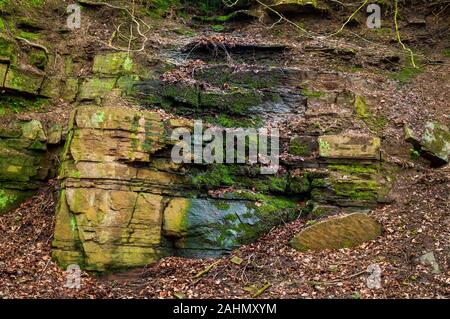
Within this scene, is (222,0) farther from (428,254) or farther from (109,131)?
(428,254)

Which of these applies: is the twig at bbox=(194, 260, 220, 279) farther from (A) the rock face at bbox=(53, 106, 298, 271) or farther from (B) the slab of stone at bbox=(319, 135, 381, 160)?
(B) the slab of stone at bbox=(319, 135, 381, 160)

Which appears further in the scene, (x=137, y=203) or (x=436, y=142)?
(x=436, y=142)

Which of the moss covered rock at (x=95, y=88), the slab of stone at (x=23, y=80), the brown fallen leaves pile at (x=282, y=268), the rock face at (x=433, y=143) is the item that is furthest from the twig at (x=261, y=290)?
the slab of stone at (x=23, y=80)

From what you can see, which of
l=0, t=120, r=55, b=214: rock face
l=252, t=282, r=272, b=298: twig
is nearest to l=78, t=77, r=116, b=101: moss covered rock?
l=0, t=120, r=55, b=214: rock face

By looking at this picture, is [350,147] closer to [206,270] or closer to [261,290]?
[261,290]

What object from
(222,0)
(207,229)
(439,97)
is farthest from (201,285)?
(222,0)

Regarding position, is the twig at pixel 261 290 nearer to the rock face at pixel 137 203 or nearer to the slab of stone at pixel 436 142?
the rock face at pixel 137 203

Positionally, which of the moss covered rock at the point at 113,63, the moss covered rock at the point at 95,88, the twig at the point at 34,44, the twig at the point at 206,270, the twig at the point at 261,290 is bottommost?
the twig at the point at 261,290

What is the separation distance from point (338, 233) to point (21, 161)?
23.9 ft

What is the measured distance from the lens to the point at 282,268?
7.45 meters

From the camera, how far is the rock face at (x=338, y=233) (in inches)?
309

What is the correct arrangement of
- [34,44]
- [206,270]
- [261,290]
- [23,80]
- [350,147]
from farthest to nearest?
[34,44] < [23,80] < [350,147] < [206,270] < [261,290]

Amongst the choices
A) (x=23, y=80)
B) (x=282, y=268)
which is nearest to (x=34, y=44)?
(x=23, y=80)

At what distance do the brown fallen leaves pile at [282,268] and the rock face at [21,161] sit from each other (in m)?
0.85
